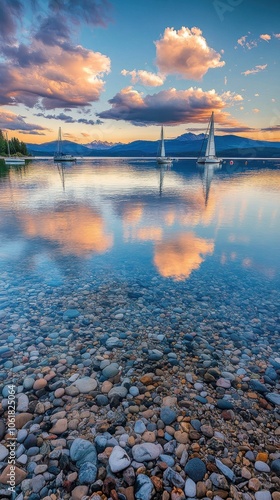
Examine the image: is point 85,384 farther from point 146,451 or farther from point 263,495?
point 263,495

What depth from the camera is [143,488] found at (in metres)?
3.26

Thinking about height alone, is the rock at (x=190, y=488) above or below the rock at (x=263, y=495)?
above

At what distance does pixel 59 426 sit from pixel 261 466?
2.85 meters

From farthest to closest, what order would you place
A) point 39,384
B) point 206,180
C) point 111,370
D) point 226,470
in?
point 206,180 < point 111,370 < point 39,384 < point 226,470

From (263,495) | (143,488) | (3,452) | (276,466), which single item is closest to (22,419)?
(3,452)

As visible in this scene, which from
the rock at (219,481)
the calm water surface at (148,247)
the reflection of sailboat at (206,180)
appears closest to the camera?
the rock at (219,481)

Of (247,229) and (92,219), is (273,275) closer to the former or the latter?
(247,229)

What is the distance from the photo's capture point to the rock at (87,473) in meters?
3.35

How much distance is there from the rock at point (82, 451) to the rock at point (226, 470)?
162 centimetres

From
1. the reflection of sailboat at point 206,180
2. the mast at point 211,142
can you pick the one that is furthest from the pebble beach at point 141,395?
the mast at point 211,142

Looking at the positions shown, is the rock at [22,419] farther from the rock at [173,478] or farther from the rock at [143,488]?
the rock at [173,478]

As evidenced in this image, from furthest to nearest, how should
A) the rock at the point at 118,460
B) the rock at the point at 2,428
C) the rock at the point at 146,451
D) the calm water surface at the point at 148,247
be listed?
the calm water surface at the point at 148,247 → the rock at the point at 2,428 → the rock at the point at 146,451 → the rock at the point at 118,460

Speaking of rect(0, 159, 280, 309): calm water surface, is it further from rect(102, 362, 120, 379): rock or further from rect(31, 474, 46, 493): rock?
rect(31, 474, 46, 493): rock

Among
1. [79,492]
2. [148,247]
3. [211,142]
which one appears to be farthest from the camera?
[211,142]
